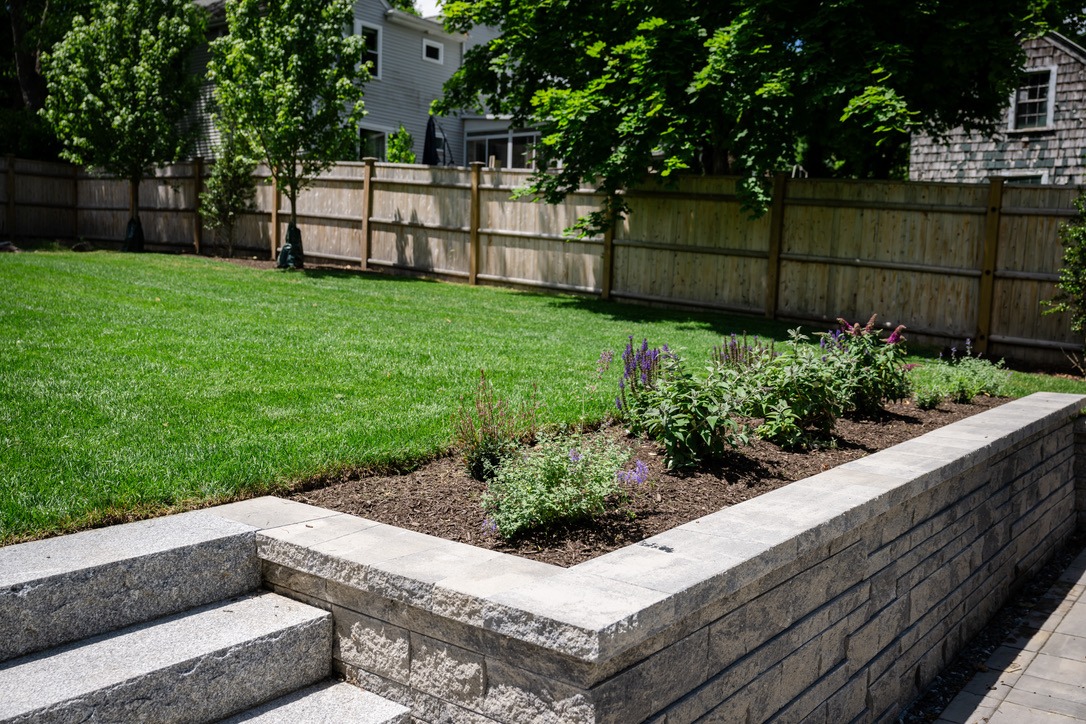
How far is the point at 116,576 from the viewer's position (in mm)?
2734

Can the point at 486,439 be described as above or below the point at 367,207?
below

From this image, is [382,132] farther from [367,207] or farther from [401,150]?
[367,207]

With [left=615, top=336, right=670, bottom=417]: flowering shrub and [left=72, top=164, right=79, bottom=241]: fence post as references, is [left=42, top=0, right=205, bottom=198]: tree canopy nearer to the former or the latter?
[left=72, top=164, right=79, bottom=241]: fence post

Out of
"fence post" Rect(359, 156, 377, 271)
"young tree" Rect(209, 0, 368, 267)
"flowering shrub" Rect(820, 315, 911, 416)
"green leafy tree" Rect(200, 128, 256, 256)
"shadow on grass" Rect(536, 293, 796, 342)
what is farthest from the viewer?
"green leafy tree" Rect(200, 128, 256, 256)

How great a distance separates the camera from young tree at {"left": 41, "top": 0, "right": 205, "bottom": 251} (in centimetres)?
1944

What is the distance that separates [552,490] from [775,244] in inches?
385

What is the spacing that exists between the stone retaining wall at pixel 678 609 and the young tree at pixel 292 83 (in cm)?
1374

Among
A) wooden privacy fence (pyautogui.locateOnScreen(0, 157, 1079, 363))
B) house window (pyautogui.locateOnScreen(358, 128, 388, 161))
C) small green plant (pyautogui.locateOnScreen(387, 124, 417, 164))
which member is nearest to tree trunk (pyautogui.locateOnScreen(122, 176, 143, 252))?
wooden privacy fence (pyautogui.locateOnScreen(0, 157, 1079, 363))

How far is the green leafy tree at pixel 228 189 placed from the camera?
1809cm

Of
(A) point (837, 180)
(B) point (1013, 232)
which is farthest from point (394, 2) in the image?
(B) point (1013, 232)

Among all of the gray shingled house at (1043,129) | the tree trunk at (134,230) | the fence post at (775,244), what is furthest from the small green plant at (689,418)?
the gray shingled house at (1043,129)

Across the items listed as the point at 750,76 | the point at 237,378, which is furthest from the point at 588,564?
the point at 750,76

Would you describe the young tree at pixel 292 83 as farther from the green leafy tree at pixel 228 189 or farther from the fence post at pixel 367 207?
the green leafy tree at pixel 228 189

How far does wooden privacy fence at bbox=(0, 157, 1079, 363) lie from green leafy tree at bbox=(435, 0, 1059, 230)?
2.37 ft
